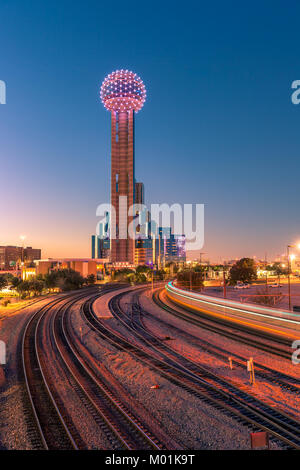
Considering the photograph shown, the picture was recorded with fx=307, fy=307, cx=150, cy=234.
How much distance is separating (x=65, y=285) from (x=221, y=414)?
62657 millimetres

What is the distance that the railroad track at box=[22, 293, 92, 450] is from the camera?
9703mm

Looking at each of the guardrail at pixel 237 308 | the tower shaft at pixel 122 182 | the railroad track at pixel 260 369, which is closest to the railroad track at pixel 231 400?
the railroad track at pixel 260 369

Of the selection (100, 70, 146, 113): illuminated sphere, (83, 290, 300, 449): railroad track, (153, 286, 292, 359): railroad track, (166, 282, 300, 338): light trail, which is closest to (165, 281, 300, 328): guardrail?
(166, 282, 300, 338): light trail

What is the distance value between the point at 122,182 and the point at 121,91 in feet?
181

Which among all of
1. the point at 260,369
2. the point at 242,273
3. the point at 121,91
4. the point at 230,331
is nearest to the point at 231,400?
the point at 260,369

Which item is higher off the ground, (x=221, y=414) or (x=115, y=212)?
(x=115, y=212)

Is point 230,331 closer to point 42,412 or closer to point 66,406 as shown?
point 66,406

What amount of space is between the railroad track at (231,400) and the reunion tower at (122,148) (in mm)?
165919

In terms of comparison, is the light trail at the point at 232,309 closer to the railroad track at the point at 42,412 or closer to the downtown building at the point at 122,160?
the railroad track at the point at 42,412

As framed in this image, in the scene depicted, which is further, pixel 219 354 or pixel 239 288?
pixel 239 288

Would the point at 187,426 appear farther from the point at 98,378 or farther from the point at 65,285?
the point at 65,285

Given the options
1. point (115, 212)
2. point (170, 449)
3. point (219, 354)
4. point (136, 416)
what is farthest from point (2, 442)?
point (115, 212)

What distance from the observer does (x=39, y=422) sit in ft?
35.8
